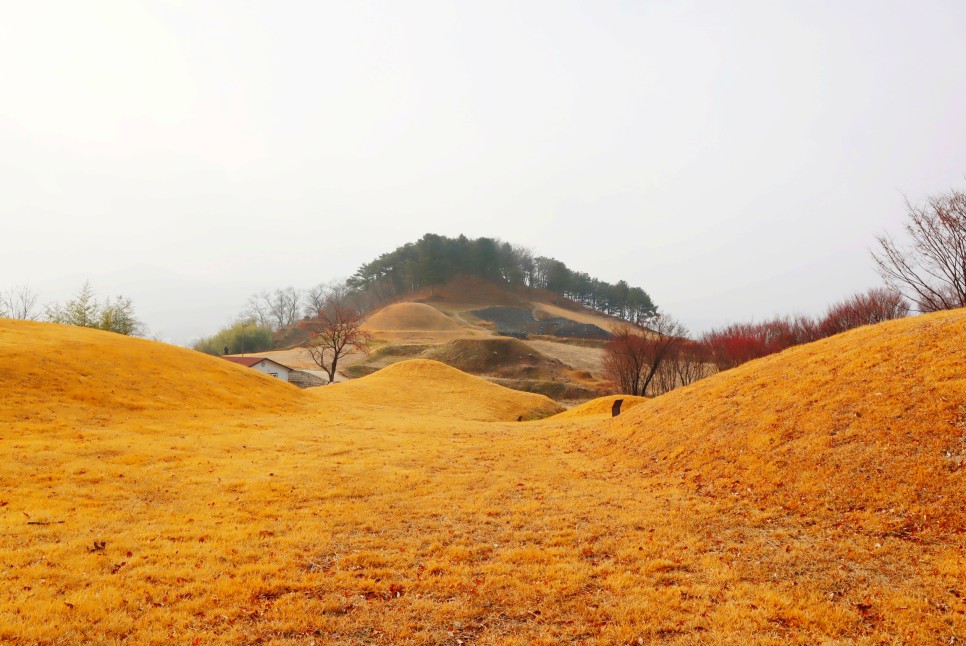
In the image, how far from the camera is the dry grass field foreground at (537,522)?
19.6 feet

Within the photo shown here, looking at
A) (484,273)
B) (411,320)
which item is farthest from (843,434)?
(484,273)

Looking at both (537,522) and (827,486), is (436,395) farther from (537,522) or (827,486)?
(827,486)

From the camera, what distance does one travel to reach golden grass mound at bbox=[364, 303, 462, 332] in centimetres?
9906

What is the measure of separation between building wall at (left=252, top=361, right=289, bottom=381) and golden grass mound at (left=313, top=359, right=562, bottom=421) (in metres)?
16.8

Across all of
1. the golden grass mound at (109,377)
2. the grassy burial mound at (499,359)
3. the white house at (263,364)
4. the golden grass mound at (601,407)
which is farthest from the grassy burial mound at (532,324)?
the golden grass mound at (109,377)

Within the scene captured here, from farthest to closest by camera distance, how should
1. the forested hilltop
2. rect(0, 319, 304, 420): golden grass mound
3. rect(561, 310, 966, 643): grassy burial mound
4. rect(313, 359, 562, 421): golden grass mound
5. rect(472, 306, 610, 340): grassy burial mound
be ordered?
1. the forested hilltop
2. rect(472, 306, 610, 340): grassy burial mound
3. rect(313, 359, 562, 421): golden grass mound
4. rect(0, 319, 304, 420): golden grass mound
5. rect(561, 310, 966, 643): grassy burial mound

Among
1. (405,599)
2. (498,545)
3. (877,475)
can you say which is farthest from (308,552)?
(877,475)

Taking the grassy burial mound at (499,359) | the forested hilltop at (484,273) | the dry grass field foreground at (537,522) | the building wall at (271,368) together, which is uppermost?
the forested hilltop at (484,273)

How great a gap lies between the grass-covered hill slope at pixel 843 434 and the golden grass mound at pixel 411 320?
8297 centimetres

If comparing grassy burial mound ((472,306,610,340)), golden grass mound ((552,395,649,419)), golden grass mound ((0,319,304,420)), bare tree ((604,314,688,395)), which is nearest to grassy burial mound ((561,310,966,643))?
golden grass mound ((552,395,649,419))

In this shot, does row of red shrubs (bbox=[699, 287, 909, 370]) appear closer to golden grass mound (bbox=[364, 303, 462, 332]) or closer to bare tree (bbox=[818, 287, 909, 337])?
bare tree (bbox=[818, 287, 909, 337])

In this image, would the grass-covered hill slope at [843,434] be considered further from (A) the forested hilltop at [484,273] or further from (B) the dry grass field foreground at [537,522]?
(A) the forested hilltop at [484,273]

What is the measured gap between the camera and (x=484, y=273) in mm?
140125

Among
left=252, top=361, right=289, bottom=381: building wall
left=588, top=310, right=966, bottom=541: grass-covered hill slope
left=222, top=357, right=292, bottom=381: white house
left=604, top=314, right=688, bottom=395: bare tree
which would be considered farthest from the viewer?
left=252, top=361, right=289, bottom=381: building wall
